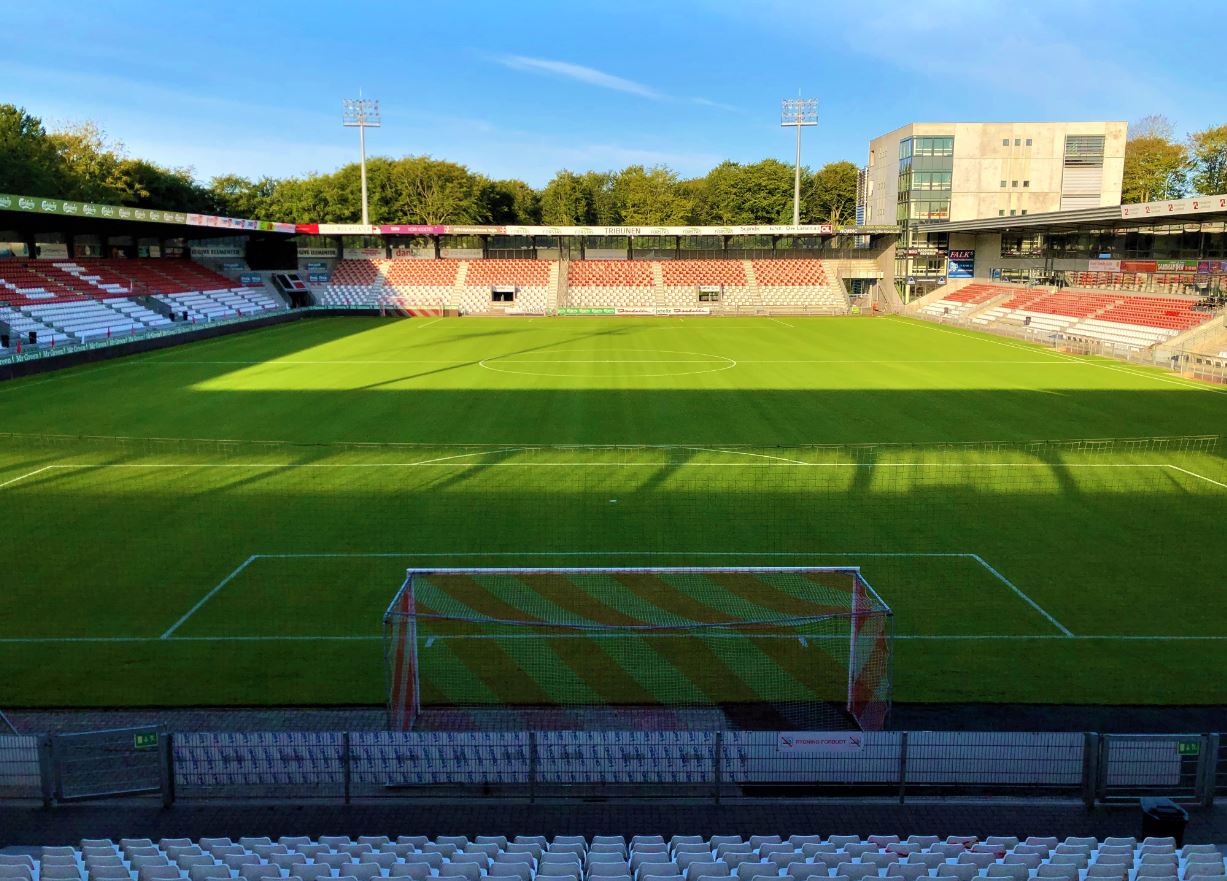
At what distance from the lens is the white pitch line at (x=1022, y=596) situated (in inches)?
526

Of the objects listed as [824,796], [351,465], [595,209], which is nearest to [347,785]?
[824,796]

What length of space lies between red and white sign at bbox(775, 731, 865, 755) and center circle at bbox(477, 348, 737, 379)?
2785 cm

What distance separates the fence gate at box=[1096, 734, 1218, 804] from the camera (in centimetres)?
859

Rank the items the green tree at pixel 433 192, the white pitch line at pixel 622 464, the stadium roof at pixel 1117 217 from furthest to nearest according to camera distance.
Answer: the green tree at pixel 433 192 < the stadium roof at pixel 1117 217 < the white pitch line at pixel 622 464

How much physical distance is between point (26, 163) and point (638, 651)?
70.5 metres

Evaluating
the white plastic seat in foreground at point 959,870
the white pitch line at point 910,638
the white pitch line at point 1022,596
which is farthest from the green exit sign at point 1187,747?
the white pitch line at point 1022,596

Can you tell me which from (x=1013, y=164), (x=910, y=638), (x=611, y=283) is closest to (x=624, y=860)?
(x=910, y=638)

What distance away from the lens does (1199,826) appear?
828 centimetres

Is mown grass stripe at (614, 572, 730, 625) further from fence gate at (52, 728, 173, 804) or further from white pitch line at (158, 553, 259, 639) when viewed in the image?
white pitch line at (158, 553, 259, 639)

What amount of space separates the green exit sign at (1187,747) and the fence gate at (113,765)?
9.50 metres

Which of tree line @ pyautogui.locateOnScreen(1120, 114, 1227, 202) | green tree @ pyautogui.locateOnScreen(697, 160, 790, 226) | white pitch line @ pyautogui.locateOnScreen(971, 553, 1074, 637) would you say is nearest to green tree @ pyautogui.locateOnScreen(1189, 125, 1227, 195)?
tree line @ pyautogui.locateOnScreen(1120, 114, 1227, 202)

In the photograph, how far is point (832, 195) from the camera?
370 ft

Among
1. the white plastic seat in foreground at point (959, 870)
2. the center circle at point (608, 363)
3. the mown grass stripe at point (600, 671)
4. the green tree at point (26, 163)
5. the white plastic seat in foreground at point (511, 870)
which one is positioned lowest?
the mown grass stripe at point (600, 671)

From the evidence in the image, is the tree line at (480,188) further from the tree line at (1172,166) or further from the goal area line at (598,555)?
the goal area line at (598,555)
